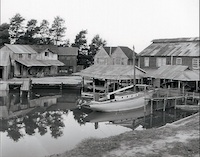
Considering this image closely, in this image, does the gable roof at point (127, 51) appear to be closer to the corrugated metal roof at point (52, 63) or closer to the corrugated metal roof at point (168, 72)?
the corrugated metal roof at point (168, 72)

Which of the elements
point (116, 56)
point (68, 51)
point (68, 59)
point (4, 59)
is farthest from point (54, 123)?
point (68, 51)

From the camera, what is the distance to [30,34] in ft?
227

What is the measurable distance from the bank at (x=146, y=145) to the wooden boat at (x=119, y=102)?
11291 millimetres

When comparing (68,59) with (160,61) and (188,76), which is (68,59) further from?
(188,76)

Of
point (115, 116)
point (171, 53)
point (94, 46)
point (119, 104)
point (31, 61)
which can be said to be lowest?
point (115, 116)

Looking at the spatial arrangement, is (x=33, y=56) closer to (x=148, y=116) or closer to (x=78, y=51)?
(x=78, y=51)

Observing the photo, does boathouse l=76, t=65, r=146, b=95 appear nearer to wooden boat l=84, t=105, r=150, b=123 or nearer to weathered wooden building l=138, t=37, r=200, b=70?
weathered wooden building l=138, t=37, r=200, b=70

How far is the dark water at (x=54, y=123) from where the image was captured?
2083 centimetres

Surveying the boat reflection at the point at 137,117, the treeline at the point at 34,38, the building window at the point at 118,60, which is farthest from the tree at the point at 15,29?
the boat reflection at the point at 137,117

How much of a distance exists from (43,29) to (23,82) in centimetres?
3240

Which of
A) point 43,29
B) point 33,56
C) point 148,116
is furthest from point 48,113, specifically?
point 43,29

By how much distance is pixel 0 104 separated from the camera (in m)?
36.2

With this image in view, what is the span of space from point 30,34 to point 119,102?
140ft

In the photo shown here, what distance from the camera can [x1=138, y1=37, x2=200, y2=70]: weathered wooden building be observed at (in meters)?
40.0
